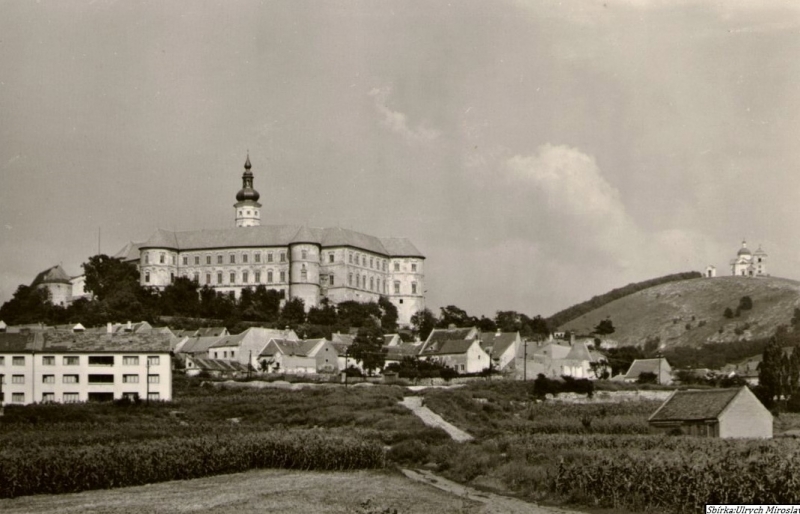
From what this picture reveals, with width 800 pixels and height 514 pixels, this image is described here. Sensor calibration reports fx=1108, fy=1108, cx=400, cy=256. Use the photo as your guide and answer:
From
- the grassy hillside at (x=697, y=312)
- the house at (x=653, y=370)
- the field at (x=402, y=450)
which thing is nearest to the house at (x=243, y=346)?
the house at (x=653, y=370)

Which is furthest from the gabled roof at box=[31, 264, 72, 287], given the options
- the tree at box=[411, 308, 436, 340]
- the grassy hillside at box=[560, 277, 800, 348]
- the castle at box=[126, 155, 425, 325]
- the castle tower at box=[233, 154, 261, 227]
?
the grassy hillside at box=[560, 277, 800, 348]

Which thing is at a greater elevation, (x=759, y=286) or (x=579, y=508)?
(x=759, y=286)

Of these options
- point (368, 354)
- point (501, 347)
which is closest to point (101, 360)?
point (368, 354)

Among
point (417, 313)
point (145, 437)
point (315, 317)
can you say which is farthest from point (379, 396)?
point (417, 313)

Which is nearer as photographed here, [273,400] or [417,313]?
[273,400]

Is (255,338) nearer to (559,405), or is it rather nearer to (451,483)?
(559,405)

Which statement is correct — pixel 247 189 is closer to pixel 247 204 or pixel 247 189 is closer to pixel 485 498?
pixel 247 204

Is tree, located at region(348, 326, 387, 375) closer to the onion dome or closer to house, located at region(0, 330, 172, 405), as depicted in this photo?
house, located at region(0, 330, 172, 405)
